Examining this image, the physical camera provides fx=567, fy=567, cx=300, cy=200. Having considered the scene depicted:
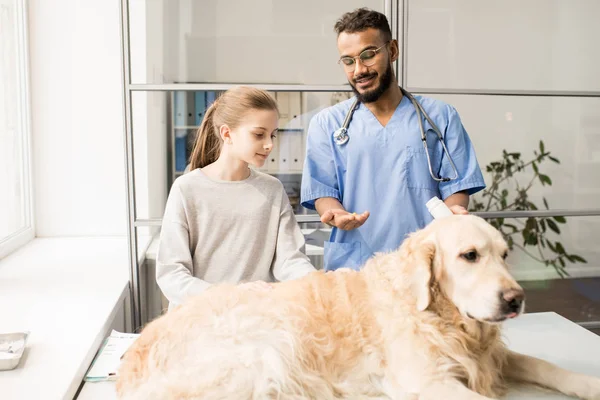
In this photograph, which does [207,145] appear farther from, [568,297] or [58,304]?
[568,297]

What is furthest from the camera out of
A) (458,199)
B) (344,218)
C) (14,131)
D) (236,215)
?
(14,131)

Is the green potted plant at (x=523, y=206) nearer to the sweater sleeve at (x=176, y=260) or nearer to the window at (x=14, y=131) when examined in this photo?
the sweater sleeve at (x=176, y=260)

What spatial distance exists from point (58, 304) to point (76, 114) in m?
1.63

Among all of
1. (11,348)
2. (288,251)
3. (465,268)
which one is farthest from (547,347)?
(11,348)

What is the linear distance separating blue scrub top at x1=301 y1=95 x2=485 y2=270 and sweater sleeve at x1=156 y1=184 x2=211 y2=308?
0.49 m

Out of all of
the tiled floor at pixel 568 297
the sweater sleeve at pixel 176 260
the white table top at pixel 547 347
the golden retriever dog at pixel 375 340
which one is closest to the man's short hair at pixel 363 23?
the sweater sleeve at pixel 176 260

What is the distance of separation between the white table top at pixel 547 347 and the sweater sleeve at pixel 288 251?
686 millimetres

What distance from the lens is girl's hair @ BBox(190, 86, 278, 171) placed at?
77.5 inches

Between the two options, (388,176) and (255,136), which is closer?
(255,136)

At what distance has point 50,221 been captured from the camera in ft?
11.7

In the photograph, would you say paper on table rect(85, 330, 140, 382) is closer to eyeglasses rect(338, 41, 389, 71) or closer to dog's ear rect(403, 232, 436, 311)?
dog's ear rect(403, 232, 436, 311)

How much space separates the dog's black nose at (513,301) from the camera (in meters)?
1.14

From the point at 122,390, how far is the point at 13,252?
7.36ft

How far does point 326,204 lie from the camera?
2115 mm
